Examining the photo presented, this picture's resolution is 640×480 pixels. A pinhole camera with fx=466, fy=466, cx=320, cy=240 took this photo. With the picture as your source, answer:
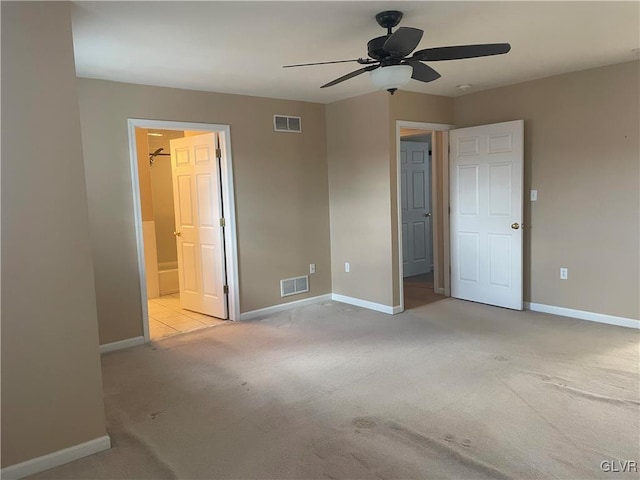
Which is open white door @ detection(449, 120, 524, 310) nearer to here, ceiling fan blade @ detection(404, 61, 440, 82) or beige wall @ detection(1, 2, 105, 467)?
ceiling fan blade @ detection(404, 61, 440, 82)

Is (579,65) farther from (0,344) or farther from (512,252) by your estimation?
(0,344)

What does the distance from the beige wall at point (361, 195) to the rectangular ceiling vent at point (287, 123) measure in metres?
0.42

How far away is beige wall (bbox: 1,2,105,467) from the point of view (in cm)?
222

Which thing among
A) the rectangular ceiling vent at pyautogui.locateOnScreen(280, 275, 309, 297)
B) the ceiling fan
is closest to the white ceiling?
the ceiling fan

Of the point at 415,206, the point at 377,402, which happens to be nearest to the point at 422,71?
the point at 377,402

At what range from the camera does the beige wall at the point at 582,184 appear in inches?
165

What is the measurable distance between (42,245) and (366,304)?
144 inches

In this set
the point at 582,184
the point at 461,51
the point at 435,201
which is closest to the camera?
the point at 461,51

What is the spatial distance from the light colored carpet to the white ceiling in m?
2.39

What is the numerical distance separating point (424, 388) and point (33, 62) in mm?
2967

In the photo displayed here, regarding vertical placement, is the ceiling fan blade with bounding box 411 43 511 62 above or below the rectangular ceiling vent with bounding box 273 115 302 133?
below

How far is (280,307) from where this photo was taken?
17.6 ft

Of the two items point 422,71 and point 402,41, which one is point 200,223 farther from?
point 402,41

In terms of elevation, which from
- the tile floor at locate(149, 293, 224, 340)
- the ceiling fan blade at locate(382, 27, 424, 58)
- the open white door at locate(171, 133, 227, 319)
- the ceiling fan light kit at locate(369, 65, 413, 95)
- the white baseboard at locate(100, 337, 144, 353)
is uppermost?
the ceiling fan blade at locate(382, 27, 424, 58)
